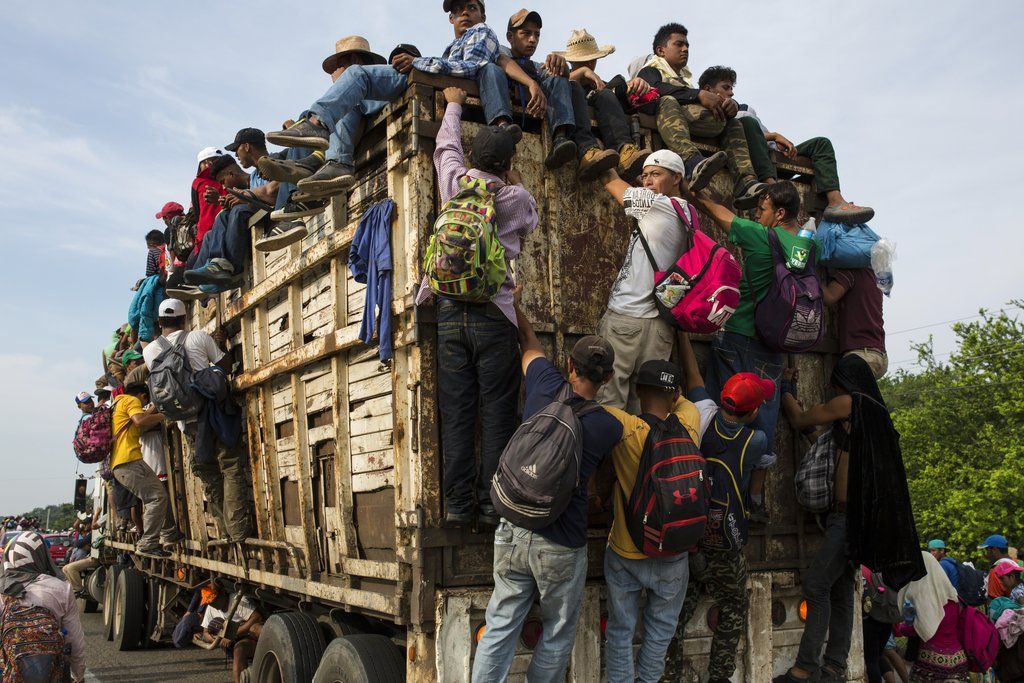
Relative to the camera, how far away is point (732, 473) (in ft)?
13.7

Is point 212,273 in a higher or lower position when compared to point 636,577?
higher

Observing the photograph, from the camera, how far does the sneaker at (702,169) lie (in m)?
4.38

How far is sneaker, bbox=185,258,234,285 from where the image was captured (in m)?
6.12

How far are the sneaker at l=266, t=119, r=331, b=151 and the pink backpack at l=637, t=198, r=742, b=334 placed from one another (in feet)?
6.42

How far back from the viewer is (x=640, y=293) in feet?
13.6

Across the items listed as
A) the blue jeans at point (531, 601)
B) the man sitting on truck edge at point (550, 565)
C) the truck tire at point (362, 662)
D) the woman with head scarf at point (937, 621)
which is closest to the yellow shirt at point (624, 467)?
the man sitting on truck edge at point (550, 565)

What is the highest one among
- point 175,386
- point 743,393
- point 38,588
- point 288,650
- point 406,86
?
point 406,86

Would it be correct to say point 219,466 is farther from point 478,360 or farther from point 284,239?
point 478,360

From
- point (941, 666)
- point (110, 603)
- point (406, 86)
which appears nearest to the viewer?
point (406, 86)

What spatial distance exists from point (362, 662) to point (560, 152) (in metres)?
2.63

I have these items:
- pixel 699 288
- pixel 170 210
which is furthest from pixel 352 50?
pixel 170 210

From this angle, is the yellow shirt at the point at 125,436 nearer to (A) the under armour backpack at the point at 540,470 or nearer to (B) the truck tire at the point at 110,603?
(B) the truck tire at the point at 110,603

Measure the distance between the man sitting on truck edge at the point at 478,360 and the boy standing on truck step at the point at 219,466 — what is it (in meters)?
3.00

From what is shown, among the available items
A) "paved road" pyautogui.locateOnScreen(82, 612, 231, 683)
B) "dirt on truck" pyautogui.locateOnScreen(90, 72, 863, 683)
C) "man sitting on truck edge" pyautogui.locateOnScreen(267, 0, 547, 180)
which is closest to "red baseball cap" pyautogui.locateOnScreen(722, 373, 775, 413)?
"dirt on truck" pyautogui.locateOnScreen(90, 72, 863, 683)
